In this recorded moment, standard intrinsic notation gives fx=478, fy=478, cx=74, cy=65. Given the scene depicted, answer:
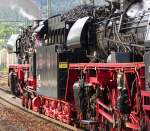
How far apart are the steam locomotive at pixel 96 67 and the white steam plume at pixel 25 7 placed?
420 inches

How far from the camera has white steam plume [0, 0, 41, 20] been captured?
2986 centimetres

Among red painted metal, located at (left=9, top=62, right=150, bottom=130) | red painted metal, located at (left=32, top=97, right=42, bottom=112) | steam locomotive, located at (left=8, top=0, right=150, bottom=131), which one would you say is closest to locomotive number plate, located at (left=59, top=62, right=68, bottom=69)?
steam locomotive, located at (left=8, top=0, right=150, bottom=131)

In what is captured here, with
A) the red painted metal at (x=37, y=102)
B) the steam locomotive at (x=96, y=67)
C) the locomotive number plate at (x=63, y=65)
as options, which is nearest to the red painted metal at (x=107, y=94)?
the steam locomotive at (x=96, y=67)

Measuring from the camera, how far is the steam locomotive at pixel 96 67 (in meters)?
9.98

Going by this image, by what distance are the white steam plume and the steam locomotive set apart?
10.7 meters

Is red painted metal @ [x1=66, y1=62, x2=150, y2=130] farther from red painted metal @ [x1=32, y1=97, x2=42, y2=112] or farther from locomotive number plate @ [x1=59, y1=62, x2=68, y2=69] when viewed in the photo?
red painted metal @ [x1=32, y1=97, x2=42, y2=112]

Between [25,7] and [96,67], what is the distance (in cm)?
1987

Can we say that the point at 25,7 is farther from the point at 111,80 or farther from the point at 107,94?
the point at 111,80

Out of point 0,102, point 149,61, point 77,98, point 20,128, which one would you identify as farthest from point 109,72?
point 0,102

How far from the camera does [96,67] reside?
1171cm

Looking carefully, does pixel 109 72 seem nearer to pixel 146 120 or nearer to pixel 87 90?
pixel 87 90

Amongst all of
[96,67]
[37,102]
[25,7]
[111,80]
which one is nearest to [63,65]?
[96,67]

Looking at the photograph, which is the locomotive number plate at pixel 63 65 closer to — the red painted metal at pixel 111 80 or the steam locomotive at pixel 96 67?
the steam locomotive at pixel 96 67

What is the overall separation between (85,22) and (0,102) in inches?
422
